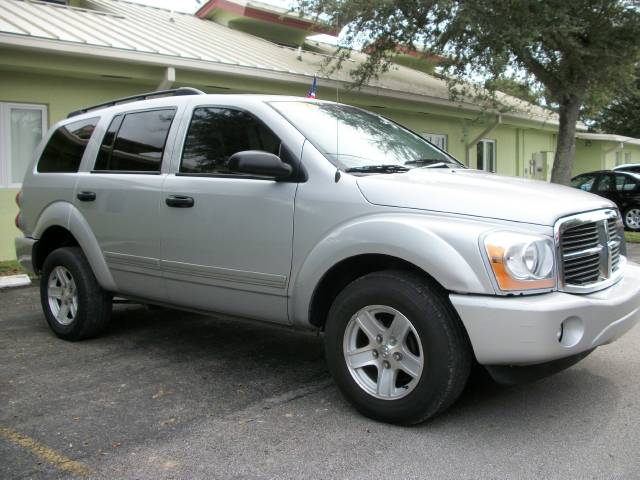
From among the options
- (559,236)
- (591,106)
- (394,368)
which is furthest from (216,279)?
(591,106)

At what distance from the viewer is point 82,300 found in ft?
17.5

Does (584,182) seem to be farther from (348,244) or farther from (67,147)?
(348,244)

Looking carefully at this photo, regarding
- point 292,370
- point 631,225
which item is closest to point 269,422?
point 292,370

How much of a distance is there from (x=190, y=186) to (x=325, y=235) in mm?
1218

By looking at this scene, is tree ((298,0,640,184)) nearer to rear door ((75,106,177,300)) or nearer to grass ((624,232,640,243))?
grass ((624,232,640,243))

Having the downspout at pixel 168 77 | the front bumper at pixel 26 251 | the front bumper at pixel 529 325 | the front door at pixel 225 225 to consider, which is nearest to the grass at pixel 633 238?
the downspout at pixel 168 77

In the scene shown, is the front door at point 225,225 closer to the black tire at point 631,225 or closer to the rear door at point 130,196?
the rear door at point 130,196

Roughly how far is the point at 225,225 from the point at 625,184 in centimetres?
1568

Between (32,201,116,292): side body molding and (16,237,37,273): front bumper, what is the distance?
0.32 metres

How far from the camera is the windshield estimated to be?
13.4 ft

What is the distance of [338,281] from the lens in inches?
156

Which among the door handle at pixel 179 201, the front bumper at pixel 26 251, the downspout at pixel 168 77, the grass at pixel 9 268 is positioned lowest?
the grass at pixel 9 268

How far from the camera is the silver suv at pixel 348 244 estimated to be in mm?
3270

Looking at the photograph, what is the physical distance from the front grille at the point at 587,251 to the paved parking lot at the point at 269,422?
799mm
